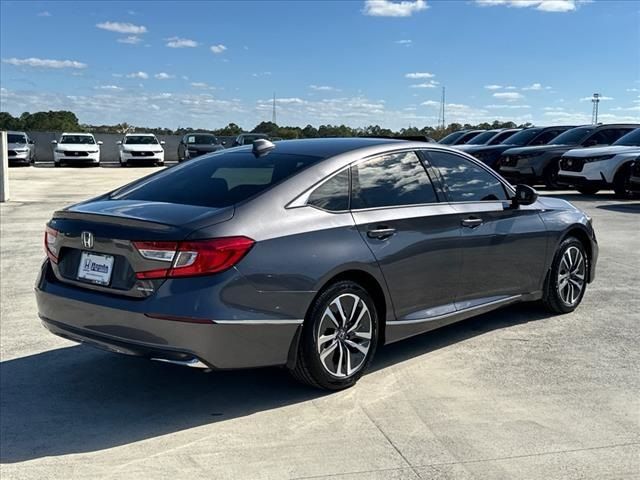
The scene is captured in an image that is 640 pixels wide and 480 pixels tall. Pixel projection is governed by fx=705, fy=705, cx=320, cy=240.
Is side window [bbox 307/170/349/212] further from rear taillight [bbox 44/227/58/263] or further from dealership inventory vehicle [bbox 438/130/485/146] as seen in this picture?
dealership inventory vehicle [bbox 438/130/485/146]

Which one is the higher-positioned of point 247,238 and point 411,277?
point 247,238

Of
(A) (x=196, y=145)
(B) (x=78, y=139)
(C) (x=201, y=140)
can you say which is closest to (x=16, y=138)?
(B) (x=78, y=139)

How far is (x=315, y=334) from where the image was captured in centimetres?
419

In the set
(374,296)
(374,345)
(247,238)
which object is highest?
(247,238)

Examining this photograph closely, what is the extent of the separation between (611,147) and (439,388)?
1351cm

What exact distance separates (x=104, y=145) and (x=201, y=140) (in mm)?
12784

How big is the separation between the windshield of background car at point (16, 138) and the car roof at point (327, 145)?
3067cm

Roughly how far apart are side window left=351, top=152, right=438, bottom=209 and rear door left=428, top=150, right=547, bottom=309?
0.21 m

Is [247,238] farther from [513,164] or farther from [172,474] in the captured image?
[513,164]

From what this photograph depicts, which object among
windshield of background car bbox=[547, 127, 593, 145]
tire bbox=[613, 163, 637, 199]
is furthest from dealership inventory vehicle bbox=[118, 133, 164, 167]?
tire bbox=[613, 163, 637, 199]

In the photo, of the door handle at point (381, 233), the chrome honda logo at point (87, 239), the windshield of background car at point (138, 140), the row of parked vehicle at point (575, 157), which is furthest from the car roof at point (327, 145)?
the windshield of background car at point (138, 140)

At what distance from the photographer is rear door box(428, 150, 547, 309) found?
17.1 feet

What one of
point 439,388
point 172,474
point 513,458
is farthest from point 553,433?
point 172,474

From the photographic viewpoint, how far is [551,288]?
609 cm
